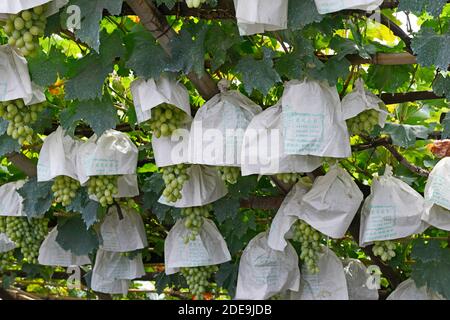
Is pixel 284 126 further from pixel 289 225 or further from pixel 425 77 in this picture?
pixel 425 77

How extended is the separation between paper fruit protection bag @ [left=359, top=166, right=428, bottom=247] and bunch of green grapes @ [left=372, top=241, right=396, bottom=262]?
0.05 metres

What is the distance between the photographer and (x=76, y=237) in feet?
12.6

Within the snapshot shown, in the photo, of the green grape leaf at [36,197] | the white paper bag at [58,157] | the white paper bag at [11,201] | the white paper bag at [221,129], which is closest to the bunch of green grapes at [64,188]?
the white paper bag at [58,157]

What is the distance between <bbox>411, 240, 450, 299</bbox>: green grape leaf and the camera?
126 inches

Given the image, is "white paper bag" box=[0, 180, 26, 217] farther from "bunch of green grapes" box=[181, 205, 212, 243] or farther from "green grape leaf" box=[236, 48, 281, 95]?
"green grape leaf" box=[236, 48, 281, 95]

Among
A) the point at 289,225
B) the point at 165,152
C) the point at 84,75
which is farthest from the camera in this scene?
the point at 289,225

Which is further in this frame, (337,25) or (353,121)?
(353,121)

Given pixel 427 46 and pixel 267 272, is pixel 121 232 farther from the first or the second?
pixel 427 46

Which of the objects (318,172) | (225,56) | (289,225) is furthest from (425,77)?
(225,56)

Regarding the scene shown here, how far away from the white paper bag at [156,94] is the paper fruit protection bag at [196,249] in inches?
40.3

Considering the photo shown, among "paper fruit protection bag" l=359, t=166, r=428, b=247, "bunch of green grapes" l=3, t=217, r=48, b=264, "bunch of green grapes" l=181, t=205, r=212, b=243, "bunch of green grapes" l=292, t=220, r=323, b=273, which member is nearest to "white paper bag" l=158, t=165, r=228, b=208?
"bunch of green grapes" l=181, t=205, r=212, b=243

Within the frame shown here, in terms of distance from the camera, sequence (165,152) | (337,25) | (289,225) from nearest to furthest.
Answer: (337,25) < (165,152) < (289,225)
